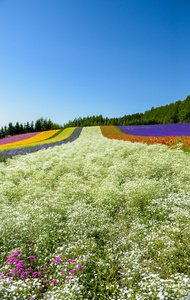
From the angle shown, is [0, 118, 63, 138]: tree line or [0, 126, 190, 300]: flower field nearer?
[0, 126, 190, 300]: flower field

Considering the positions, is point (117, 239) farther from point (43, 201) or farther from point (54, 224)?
point (43, 201)

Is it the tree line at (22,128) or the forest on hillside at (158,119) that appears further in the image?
the tree line at (22,128)

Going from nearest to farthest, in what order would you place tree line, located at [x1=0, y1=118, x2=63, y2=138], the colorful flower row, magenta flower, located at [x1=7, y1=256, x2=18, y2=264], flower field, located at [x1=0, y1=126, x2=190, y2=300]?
flower field, located at [x1=0, y1=126, x2=190, y2=300] < the colorful flower row < magenta flower, located at [x1=7, y1=256, x2=18, y2=264] < tree line, located at [x1=0, y1=118, x2=63, y2=138]

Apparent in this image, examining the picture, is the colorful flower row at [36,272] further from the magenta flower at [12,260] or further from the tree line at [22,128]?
the tree line at [22,128]

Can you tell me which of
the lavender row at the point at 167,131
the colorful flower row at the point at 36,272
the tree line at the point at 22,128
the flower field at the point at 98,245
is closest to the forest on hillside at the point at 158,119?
the tree line at the point at 22,128

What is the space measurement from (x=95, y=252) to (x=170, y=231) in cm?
250

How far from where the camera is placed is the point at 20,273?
15.9 ft

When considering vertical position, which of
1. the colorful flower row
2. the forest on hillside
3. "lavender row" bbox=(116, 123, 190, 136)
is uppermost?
the forest on hillside

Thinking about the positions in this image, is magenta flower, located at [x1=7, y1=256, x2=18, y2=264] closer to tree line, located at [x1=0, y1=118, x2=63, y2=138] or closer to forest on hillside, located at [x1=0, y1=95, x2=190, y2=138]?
forest on hillside, located at [x1=0, y1=95, x2=190, y2=138]

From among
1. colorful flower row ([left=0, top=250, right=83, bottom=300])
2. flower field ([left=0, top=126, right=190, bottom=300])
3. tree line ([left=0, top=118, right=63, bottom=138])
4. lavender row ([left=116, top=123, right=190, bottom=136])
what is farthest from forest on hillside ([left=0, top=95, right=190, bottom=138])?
colorful flower row ([left=0, top=250, right=83, bottom=300])

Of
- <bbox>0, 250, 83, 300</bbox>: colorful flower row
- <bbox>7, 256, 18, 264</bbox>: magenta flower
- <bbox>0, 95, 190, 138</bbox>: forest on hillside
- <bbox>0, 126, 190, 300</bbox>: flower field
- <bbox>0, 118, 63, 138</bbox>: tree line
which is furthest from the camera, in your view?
<bbox>0, 118, 63, 138</bbox>: tree line

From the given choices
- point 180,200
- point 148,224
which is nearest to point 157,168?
point 180,200

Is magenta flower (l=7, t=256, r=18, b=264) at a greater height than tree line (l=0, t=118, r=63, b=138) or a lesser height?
lesser

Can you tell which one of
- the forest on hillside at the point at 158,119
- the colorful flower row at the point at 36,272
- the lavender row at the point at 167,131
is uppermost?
the forest on hillside at the point at 158,119
